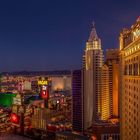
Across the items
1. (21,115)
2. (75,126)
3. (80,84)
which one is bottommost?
(75,126)

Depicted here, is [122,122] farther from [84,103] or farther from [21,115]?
[84,103]

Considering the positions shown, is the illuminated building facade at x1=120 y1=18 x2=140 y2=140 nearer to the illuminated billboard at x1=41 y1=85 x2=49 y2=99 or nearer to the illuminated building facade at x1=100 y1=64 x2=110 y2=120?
the illuminated billboard at x1=41 y1=85 x2=49 y2=99

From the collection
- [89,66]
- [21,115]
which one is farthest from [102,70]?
[21,115]

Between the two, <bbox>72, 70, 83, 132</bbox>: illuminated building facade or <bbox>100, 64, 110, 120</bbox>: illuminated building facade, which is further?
<bbox>100, 64, 110, 120</bbox>: illuminated building facade

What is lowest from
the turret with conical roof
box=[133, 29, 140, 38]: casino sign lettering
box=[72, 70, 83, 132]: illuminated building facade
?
box=[72, 70, 83, 132]: illuminated building facade

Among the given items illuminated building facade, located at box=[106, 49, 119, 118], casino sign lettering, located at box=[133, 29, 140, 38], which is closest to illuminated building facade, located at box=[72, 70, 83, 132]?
illuminated building facade, located at box=[106, 49, 119, 118]

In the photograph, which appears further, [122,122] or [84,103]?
[84,103]

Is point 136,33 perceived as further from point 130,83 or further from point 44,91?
point 44,91
